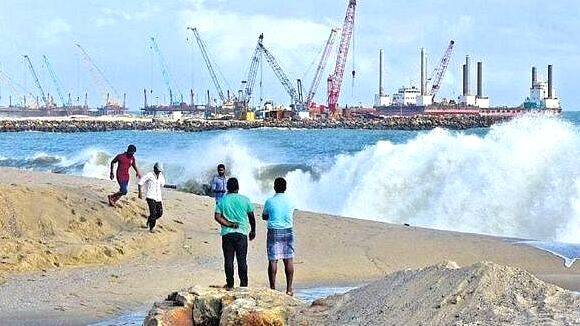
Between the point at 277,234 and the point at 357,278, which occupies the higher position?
the point at 277,234

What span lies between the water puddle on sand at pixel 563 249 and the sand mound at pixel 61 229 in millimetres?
6226

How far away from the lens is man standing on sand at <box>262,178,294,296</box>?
9664 mm

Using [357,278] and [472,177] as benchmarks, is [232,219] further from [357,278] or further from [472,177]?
[472,177]

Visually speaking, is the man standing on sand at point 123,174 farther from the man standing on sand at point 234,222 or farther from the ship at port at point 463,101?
the ship at port at point 463,101

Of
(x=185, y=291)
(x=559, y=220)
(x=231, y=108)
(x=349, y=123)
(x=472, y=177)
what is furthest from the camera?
(x=231, y=108)

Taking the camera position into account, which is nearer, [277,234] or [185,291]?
[185,291]

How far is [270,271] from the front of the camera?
9844 millimetres

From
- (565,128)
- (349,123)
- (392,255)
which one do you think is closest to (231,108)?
(349,123)

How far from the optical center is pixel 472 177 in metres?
23.0

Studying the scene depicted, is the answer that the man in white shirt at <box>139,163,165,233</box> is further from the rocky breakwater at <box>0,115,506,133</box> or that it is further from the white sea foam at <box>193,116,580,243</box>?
the rocky breakwater at <box>0,115,506,133</box>

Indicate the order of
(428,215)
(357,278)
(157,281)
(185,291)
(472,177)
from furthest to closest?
(472,177) → (428,215) → (357,278) → (157,281) → (185,291)

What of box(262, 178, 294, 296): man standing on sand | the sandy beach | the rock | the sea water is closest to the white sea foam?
the sea water

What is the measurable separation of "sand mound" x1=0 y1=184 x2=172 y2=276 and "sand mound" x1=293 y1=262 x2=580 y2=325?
5221 mm

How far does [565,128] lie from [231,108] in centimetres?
13121
